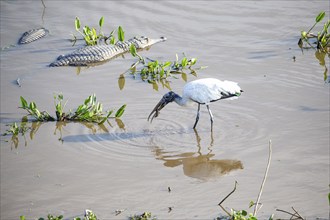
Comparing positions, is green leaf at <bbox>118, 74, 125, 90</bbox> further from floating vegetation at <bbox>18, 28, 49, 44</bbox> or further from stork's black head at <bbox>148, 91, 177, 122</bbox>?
floating vegetation at <bbox>18, 28, 49, 44</bbox>

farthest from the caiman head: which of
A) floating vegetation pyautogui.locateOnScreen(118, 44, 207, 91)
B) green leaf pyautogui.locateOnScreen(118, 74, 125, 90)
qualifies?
green leaf pyautogui.locateOnScreen(118, 74, 125, 90)

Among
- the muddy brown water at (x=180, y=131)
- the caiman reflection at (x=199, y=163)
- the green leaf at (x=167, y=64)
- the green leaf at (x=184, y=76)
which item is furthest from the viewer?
the green leaf at (x=184, y=76)

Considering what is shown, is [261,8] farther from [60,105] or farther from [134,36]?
[60,105]

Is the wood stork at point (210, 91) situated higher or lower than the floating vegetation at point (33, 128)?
higher

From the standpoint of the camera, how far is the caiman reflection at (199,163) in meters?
6.93

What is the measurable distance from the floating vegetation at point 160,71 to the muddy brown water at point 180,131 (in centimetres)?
15

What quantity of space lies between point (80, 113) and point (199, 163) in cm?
186

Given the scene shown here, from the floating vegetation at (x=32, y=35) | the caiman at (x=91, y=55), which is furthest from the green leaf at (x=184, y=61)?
the floating vegetation at (x=32, y=35)

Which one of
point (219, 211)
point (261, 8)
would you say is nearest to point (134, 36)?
point (261, 8)

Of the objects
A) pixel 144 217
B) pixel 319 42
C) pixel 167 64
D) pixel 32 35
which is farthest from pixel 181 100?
pixel 32 35

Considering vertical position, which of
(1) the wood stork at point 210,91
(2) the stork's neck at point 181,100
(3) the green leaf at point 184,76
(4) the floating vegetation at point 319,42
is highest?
(4) the floating vegetation at point 319,42

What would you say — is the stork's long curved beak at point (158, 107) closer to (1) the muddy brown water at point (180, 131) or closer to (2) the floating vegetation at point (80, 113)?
(1) the muddy brown water at point (180, 131)

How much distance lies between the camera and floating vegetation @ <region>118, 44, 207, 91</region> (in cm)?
945

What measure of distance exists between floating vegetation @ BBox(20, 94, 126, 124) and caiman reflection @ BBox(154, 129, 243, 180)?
109 cm
